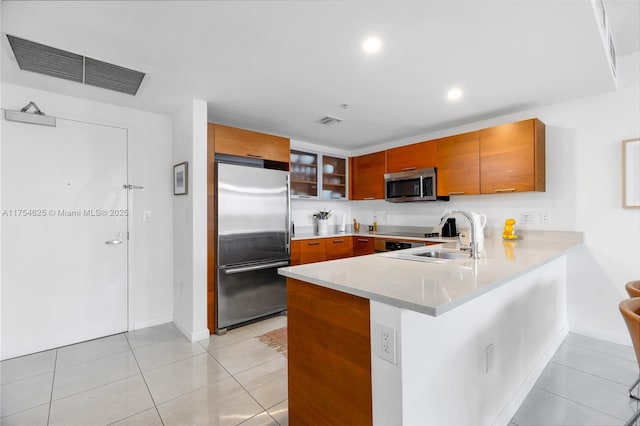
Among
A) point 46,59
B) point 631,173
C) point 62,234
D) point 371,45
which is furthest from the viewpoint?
point 62,234

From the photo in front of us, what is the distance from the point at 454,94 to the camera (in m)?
2.67

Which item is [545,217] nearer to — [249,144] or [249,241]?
[249,241]

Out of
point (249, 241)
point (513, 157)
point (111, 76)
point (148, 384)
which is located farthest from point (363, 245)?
point (111, 76)

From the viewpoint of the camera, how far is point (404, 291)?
1.09 meters

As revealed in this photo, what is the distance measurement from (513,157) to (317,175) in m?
2.43

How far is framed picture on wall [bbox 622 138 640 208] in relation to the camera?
2467mm

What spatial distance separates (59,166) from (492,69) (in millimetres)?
3772

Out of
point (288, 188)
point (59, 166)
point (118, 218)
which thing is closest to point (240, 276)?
point (288, 188)

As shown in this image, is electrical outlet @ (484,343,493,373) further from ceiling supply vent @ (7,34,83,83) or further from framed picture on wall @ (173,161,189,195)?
ceiling supply vent @ (7,34,83,83)

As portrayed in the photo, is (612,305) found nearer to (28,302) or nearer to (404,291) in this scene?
(404,291)

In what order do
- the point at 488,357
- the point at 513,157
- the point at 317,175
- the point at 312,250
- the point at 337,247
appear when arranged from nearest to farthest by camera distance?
the point at 488,357 → the point at 513,157 → the point at 312,250 → the point at 337,247 → the point at 317,175

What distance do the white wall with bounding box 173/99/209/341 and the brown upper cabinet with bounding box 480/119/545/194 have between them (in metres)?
2.90

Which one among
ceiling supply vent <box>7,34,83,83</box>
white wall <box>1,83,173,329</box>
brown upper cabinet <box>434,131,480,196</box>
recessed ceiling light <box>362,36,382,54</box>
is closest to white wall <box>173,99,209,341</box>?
white wall <box>1,83,173,329</box>

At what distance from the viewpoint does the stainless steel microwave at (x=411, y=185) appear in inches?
141
